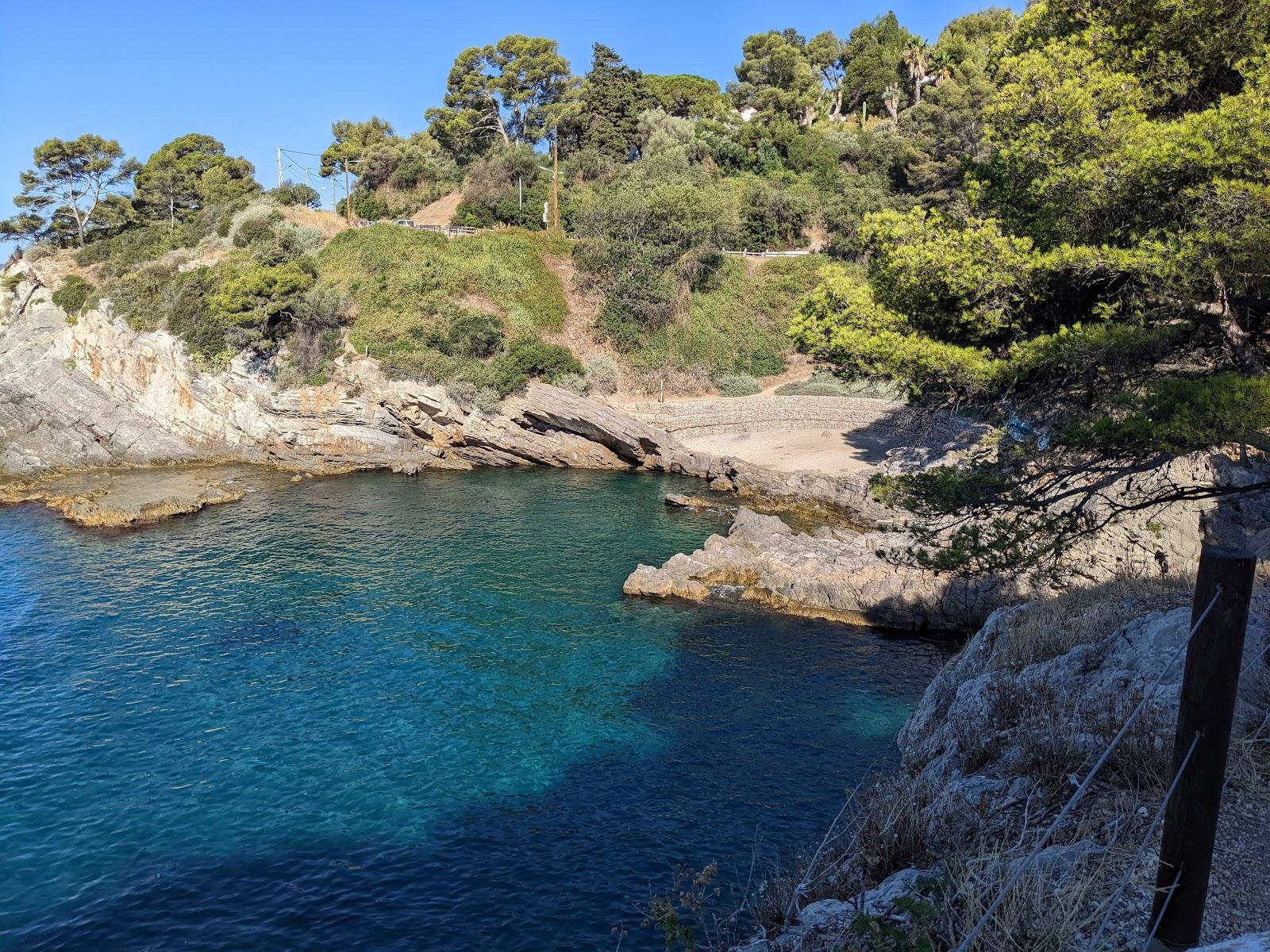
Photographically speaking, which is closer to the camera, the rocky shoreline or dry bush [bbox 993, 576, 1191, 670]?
the rocky shoreline

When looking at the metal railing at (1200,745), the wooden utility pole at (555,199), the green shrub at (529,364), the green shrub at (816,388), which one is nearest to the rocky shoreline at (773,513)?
the metal railing at (1200,745)

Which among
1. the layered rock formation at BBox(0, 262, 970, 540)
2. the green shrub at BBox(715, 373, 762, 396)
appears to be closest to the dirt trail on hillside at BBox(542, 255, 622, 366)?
the green shrub at BBox(715, 373, 762, 396)

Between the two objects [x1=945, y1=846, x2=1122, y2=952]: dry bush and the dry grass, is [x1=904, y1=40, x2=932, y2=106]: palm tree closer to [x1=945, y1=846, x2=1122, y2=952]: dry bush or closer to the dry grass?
the dry grass

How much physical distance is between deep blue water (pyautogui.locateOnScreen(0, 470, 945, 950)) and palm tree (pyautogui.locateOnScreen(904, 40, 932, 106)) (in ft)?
193

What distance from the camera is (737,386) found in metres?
47.1

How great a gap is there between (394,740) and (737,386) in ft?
113

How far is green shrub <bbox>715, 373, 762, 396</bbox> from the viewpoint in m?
46.7

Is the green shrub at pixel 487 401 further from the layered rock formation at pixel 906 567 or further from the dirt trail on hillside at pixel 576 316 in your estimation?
the layered rock formation at pixel 906 567

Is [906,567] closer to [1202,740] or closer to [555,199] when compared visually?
[1202,740]

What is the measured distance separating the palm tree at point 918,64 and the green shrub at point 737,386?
35.9m

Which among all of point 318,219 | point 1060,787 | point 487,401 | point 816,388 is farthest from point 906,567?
point 318,219

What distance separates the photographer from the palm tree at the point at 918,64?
6838 centimetres

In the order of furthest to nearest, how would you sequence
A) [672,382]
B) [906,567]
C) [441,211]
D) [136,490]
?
[441,211], [672,382], [136,490], [906,567]

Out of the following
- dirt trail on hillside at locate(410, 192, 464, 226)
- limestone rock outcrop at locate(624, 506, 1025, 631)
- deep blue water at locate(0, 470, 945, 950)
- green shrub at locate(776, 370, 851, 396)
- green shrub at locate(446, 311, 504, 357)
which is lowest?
deep blue water at locate(0, 470, 945, 950)
